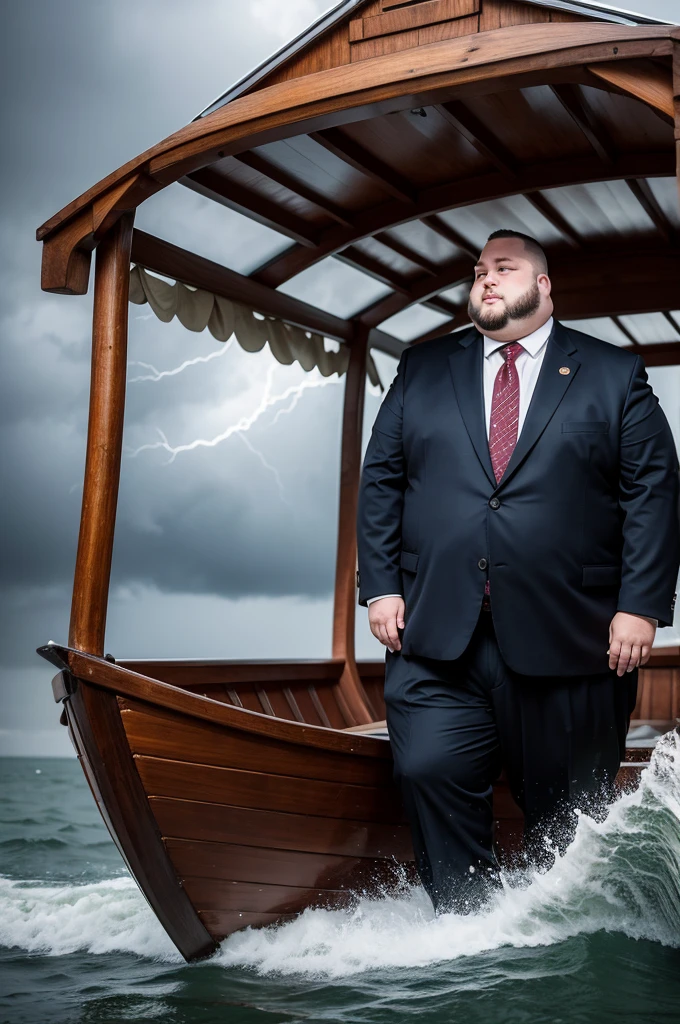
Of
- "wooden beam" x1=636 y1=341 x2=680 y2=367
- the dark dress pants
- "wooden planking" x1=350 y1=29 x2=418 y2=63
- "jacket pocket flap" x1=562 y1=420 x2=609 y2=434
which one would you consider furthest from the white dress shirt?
"wooden beam" x1=636 y1=341 x2=680 y2=367

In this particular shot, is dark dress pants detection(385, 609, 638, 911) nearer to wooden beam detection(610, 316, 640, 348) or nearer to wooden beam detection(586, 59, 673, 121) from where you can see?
wooden beam detection(586, 59, 673, 121)

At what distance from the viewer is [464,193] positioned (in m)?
4.23

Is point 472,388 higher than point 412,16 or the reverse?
the reverse

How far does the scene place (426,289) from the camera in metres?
5.33

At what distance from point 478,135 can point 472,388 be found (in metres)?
1.09

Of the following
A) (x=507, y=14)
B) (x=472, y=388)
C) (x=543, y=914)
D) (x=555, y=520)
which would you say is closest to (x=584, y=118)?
(x=507, y=14)

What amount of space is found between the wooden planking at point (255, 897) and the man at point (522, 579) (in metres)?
0.40

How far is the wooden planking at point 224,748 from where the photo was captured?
10.0 feet

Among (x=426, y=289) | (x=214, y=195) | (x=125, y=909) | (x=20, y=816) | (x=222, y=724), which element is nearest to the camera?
(x=222, y=724)

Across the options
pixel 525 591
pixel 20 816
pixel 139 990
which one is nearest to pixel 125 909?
Answer: pixel 139 990

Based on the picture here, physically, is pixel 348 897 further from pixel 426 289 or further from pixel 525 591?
pixel 426 289

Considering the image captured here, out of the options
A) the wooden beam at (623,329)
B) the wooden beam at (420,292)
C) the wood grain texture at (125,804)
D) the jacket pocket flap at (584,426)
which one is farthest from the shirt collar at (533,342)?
the wooden beam at (623,329)

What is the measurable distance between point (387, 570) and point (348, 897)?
1047 mm

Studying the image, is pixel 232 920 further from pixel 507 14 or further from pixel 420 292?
pixel 420 292
